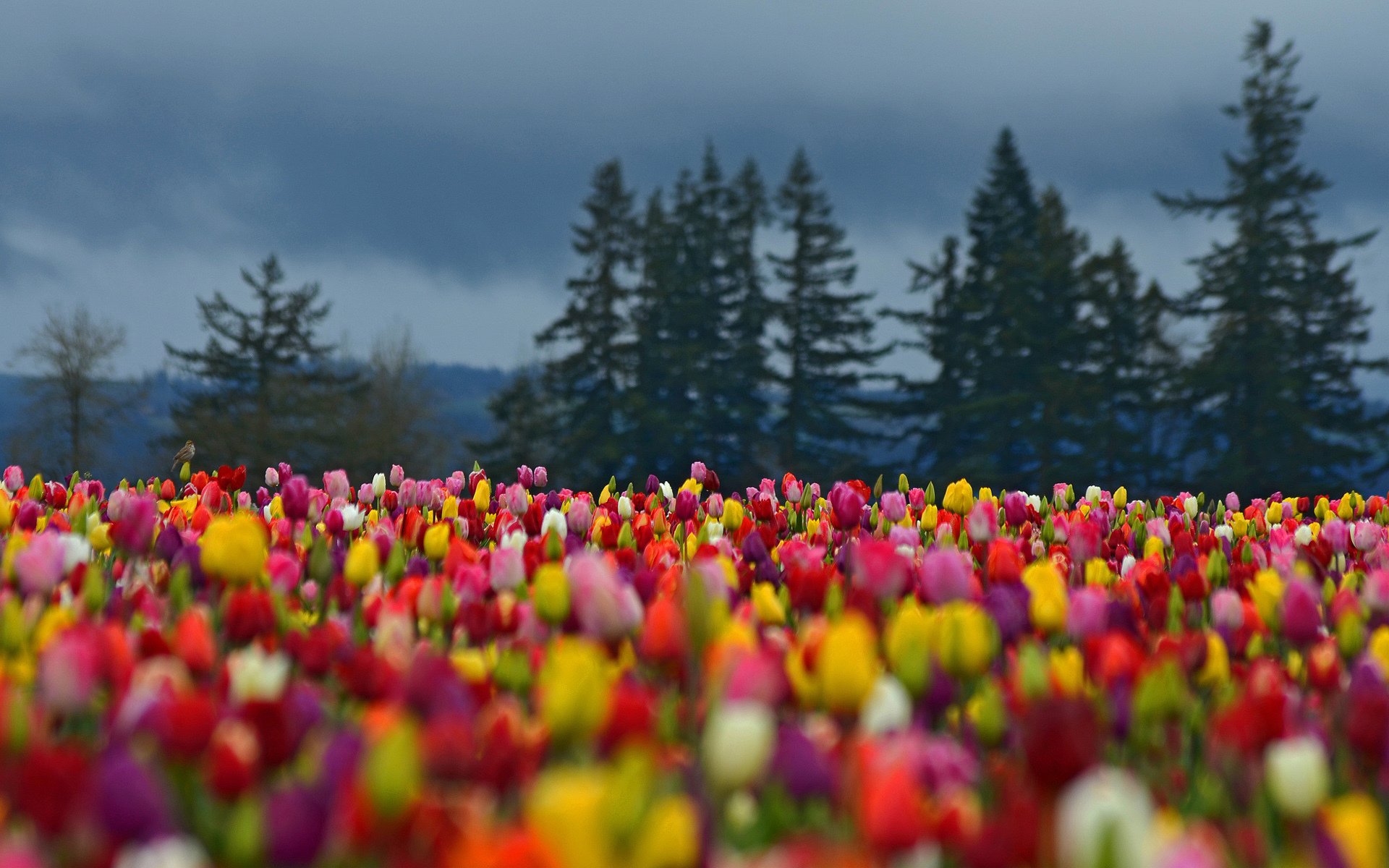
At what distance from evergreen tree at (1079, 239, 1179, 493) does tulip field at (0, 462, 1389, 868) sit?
139ft

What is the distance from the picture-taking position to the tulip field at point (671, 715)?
1296 millimetres

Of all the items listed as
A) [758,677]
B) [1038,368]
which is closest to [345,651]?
[758,677]

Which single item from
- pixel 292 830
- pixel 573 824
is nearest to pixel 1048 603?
pixel 573 824

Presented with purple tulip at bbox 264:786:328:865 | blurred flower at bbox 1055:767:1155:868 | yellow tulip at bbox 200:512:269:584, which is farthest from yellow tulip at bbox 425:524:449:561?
blurred flower at bbox 1055:767:1155:868

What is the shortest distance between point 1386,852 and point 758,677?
103cm

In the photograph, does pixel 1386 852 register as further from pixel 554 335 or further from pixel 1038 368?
pixel 554 335

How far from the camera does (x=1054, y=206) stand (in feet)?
149

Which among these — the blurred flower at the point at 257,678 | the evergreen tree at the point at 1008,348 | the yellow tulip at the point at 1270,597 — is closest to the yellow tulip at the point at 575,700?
the blurred flower at the point at 257,678

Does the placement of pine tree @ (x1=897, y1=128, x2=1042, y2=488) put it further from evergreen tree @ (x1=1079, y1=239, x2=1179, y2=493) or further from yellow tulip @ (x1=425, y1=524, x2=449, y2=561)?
yellow tulip @ (x1=425, y1=524, x2=449, y2=561)

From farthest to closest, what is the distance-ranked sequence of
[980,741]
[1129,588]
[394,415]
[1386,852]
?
[394,415] → [1129,588] → [980,741] → [1386,852]

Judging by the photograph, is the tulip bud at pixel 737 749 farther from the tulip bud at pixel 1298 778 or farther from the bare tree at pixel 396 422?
the bare tree at pixel 396 422

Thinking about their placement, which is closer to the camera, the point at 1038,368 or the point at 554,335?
the point at 1038,368

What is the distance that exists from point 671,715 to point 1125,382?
46.9m

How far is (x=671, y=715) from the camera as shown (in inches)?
75.8
